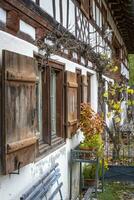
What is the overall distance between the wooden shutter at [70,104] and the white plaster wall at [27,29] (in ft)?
7.31

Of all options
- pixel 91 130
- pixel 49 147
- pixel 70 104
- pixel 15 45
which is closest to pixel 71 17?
pixel 70 104

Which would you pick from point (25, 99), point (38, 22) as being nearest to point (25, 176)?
point (25, 99)

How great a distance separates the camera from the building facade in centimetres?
482

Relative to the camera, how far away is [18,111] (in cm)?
507

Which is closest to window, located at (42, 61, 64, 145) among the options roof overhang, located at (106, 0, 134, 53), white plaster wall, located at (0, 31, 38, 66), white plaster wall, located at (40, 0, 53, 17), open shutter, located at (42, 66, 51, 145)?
open shutter, located at (42, 66, 51, 145)

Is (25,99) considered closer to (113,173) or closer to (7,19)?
(7,19)

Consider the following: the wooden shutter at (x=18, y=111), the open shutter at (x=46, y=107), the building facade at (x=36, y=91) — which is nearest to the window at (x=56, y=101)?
the building facade at (x=36, y=91)

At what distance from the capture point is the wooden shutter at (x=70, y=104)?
8.28 metres

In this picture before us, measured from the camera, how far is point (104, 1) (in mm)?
15367

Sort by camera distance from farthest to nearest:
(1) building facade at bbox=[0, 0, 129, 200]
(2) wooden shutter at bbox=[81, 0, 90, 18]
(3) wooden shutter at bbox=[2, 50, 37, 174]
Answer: (2) wooden shutter at bbox=[81, 0, 90, 18] → (1) building facade at bbox=[0, 0, 129, 200] → (3) wooden shutter at bbox=[2, 50, 37, 174]

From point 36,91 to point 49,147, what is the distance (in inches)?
33.7

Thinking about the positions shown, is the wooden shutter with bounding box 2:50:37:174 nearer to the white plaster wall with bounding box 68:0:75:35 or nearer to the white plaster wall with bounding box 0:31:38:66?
the white plaster wall with bounding box 0:31:38:66

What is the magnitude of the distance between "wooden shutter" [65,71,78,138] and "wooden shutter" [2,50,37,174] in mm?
2641

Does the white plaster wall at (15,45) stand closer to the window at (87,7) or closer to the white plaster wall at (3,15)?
the white plaster wall at (3,15)
